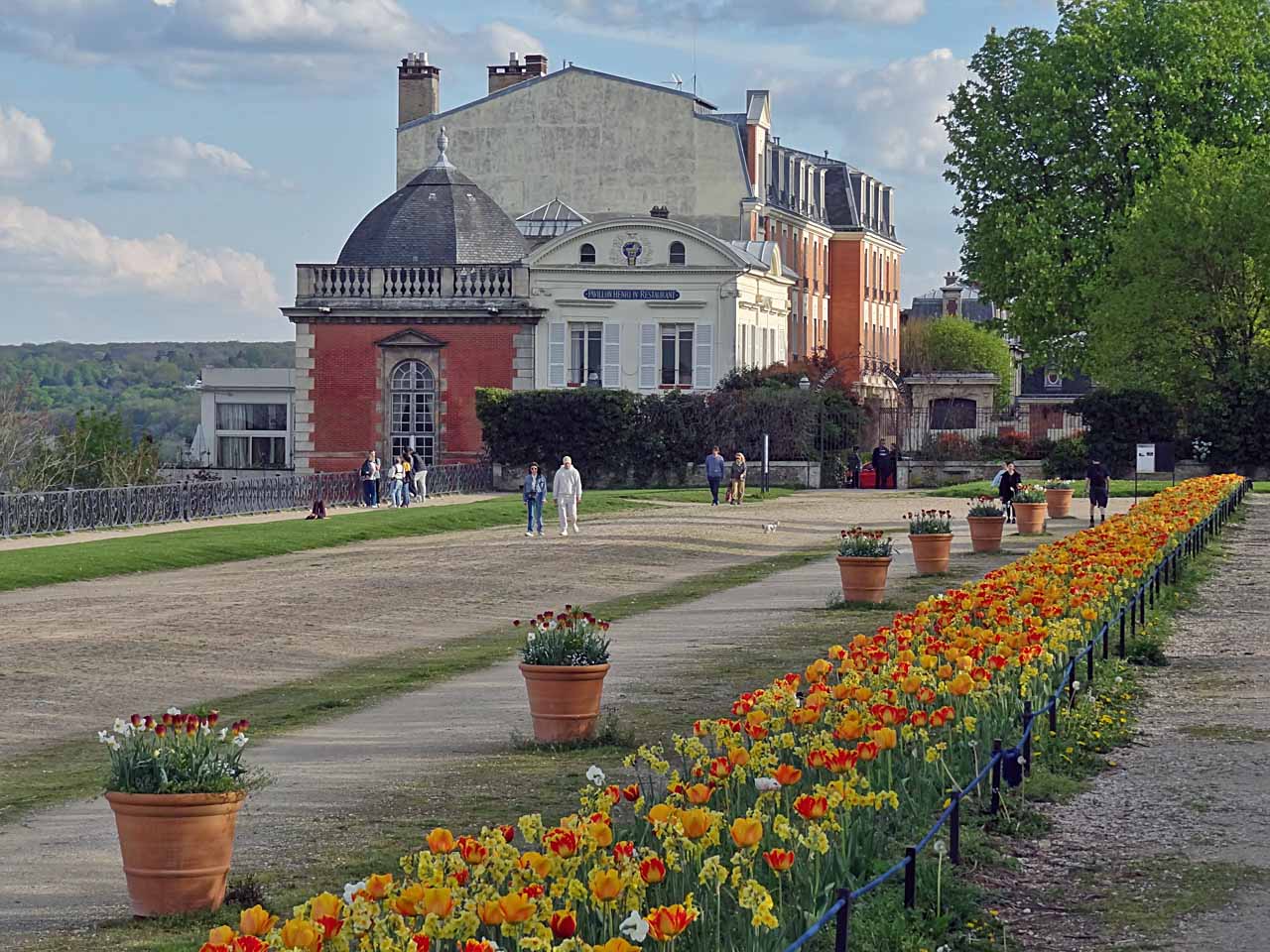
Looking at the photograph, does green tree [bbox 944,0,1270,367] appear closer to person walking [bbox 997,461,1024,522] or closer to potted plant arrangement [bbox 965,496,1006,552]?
person walking [bbox 997,461,1024,522]

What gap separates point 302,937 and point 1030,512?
30559mm

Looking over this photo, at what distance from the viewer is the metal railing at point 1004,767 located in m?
6.04

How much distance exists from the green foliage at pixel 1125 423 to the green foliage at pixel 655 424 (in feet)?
22.2

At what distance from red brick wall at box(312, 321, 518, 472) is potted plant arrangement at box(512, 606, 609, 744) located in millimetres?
46351

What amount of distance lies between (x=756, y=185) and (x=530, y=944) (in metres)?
66.7

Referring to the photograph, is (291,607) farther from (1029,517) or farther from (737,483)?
(737,483)

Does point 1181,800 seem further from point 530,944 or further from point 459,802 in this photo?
point 530,944

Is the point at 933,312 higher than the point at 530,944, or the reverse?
the point at 933,312

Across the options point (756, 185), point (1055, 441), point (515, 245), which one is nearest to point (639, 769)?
point (1055, 441)

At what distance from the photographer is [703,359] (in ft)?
199

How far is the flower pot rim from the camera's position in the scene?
810 cm

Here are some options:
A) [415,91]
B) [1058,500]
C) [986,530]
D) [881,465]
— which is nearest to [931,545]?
[986,530]

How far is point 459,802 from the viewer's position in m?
10.5

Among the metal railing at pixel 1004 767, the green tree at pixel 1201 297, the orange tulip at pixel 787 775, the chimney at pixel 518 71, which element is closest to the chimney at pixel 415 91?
the chimney at pixel 518 71
